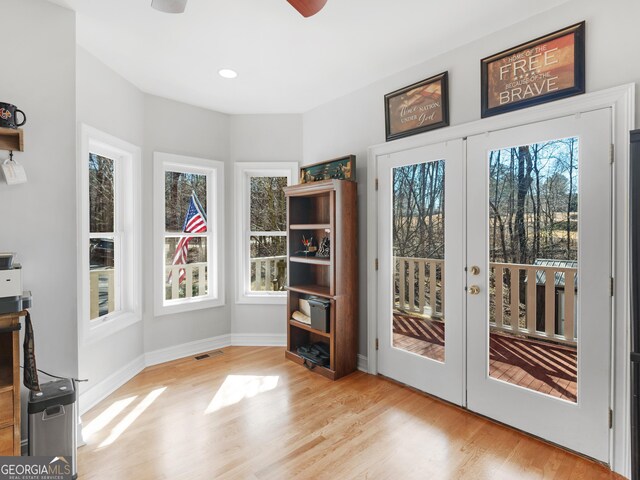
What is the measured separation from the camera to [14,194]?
1926 mm

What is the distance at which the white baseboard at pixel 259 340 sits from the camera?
3989 millimetres

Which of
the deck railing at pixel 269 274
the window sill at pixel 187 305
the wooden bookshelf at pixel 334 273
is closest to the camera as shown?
the wooden bookshelf at pixel 334 273

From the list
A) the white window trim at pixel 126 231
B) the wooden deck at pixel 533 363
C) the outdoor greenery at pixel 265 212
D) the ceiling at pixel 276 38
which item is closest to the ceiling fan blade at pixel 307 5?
the ceiling at pixel 276 38

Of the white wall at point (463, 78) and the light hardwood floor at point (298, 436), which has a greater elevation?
the white wall at point (463, 78)

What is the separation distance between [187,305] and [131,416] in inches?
52.3

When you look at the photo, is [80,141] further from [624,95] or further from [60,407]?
[624,95]

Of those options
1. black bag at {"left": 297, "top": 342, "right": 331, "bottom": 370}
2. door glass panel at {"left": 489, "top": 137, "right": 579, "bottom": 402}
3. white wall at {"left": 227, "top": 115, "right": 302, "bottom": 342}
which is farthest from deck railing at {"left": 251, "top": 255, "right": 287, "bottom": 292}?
door glass panel at {"left": 489, "top": 137, "right": 579, "bottom": 402}

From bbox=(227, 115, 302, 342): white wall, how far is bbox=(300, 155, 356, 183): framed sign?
414 millimetres

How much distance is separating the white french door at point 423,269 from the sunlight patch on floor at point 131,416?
197cm

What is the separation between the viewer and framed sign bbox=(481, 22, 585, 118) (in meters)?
2.03

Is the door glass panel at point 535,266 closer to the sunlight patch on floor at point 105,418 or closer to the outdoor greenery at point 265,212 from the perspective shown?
the outdoor greenery at point 265,212

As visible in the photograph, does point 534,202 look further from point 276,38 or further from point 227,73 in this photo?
point 227,73

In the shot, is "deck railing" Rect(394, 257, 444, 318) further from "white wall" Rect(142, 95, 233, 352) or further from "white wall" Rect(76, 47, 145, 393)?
"white wall" Rect(76, 47, 145, 393)

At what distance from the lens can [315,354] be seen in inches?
131
